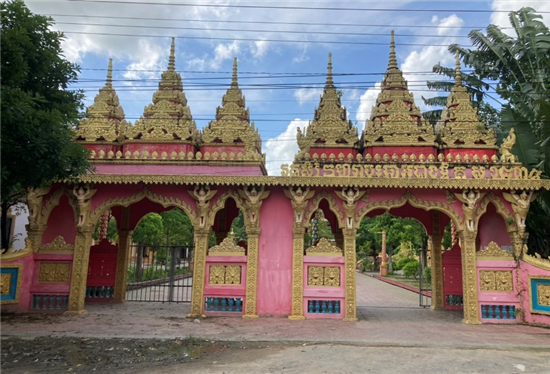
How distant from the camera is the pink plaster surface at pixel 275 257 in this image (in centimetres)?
1042

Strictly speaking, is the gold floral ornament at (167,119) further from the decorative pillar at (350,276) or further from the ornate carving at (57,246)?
the decorative pillar at (350,276)

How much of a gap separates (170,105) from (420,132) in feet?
23.6

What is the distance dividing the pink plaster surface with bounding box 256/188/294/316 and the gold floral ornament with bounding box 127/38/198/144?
3.02 meters

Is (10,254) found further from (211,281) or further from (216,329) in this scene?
(216,329)

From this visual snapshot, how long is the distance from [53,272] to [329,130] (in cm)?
847

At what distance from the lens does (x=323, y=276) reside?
34.3 feet

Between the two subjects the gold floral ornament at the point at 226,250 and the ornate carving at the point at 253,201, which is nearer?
the ornate carving at the point at 253,201

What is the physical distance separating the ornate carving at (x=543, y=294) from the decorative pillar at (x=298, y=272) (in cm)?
578

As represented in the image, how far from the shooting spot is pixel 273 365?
637 cm

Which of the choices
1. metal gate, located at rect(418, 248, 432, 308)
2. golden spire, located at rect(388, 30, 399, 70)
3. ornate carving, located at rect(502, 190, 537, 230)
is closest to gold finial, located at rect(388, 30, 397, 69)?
golden spire, located at rect(388, 30, 399, 70)

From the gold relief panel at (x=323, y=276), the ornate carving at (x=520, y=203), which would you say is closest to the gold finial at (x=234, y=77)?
the gold relief panel at (x=323, y=276)

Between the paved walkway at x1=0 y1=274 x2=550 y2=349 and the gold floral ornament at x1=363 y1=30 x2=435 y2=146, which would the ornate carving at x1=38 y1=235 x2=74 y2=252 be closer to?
the paved walkway at x1=0 y1=274 x2=550 y2=349

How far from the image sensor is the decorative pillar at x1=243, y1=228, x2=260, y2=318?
1034 cm

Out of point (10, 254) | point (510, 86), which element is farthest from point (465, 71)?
point (10, 254)
